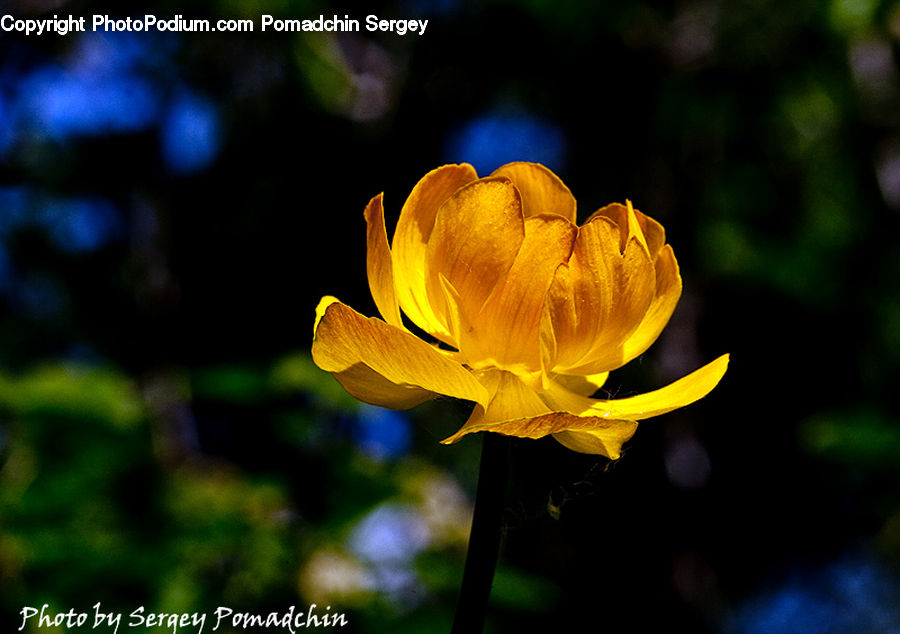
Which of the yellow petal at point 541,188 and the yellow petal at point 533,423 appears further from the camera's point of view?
the yellow petal at point 541,188

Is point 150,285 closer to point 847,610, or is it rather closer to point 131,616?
point 131,616

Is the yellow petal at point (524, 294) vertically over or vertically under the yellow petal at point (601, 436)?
over

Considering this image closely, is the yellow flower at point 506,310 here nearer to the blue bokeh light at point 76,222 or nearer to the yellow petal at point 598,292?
the yellow petal at point 598,292

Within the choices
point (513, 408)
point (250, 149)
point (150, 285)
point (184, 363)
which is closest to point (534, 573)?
point (184, 363)

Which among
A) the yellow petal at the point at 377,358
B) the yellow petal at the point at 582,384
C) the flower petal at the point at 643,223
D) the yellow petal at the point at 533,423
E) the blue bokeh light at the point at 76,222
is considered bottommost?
the blue bokeh light at the point at 76,222

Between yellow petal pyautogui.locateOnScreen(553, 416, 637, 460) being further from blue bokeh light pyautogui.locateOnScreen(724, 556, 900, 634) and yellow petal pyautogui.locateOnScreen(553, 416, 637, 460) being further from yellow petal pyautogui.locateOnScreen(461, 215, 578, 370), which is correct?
blue bokeh light pyautogui.locateOnScreen(724, 556, 900, 634)

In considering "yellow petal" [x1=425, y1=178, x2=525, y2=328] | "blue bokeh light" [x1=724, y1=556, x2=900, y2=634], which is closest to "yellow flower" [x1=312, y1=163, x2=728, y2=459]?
"yellow petal" [x1=425, y1=178, x2=525, y2=328]

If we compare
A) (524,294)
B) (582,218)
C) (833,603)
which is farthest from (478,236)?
(833,603)

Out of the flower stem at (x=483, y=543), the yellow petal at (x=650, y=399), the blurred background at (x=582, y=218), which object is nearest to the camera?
the flower stem at (x=483, y=543)

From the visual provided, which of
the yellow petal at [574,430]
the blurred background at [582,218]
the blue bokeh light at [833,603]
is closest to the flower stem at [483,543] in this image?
the yellow petal at [574,430]
